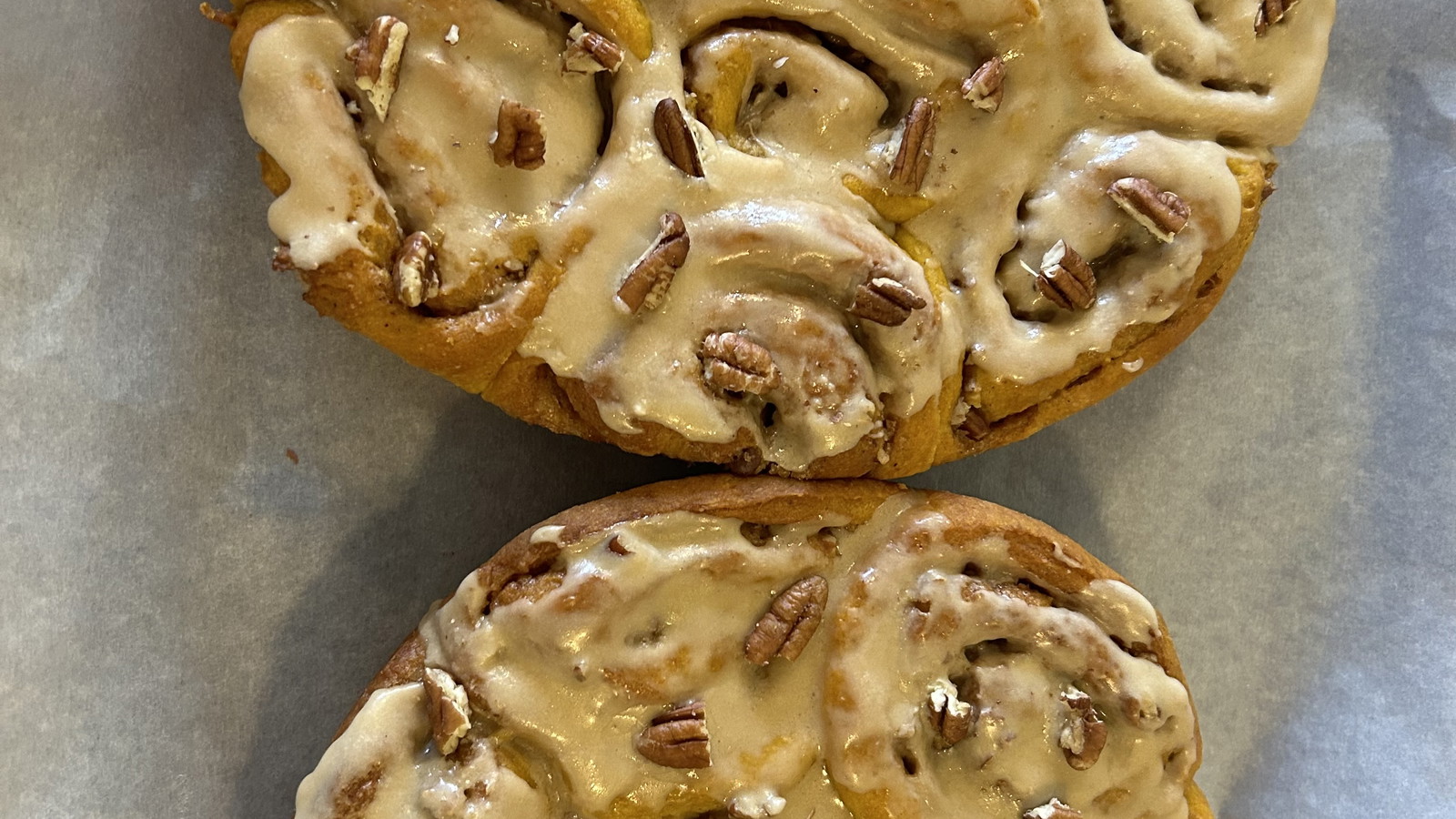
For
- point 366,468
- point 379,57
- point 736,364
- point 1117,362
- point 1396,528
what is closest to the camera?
point 379,57

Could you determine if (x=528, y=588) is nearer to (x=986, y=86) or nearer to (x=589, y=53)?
(x=589, y=53)

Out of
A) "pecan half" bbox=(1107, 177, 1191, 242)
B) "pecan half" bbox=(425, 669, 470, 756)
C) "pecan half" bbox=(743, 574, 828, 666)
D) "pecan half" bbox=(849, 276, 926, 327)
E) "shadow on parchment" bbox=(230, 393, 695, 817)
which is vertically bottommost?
"shadow on parchment" bbox=(230, 393, 695, 817)

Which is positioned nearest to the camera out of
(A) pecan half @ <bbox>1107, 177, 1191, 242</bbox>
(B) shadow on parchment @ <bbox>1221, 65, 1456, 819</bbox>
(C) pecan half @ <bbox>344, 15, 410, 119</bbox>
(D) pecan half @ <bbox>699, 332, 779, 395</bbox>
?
(C) pecan half @ <bbox>344, 15, 410, 119</bbox>

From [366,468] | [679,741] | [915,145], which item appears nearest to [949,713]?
[679,741]

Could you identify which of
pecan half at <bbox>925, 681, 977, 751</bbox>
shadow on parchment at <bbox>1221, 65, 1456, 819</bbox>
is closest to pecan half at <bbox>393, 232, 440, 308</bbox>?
pecan half at <bbox>925, 681, 977, 751</bbox>

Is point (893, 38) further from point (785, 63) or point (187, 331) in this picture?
point (187, 331)

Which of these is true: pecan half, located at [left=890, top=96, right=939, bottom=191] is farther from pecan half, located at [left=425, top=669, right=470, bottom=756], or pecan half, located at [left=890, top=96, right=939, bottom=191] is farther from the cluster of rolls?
pecan half, located at [left=425, top=669, right=470, bottom=756]
